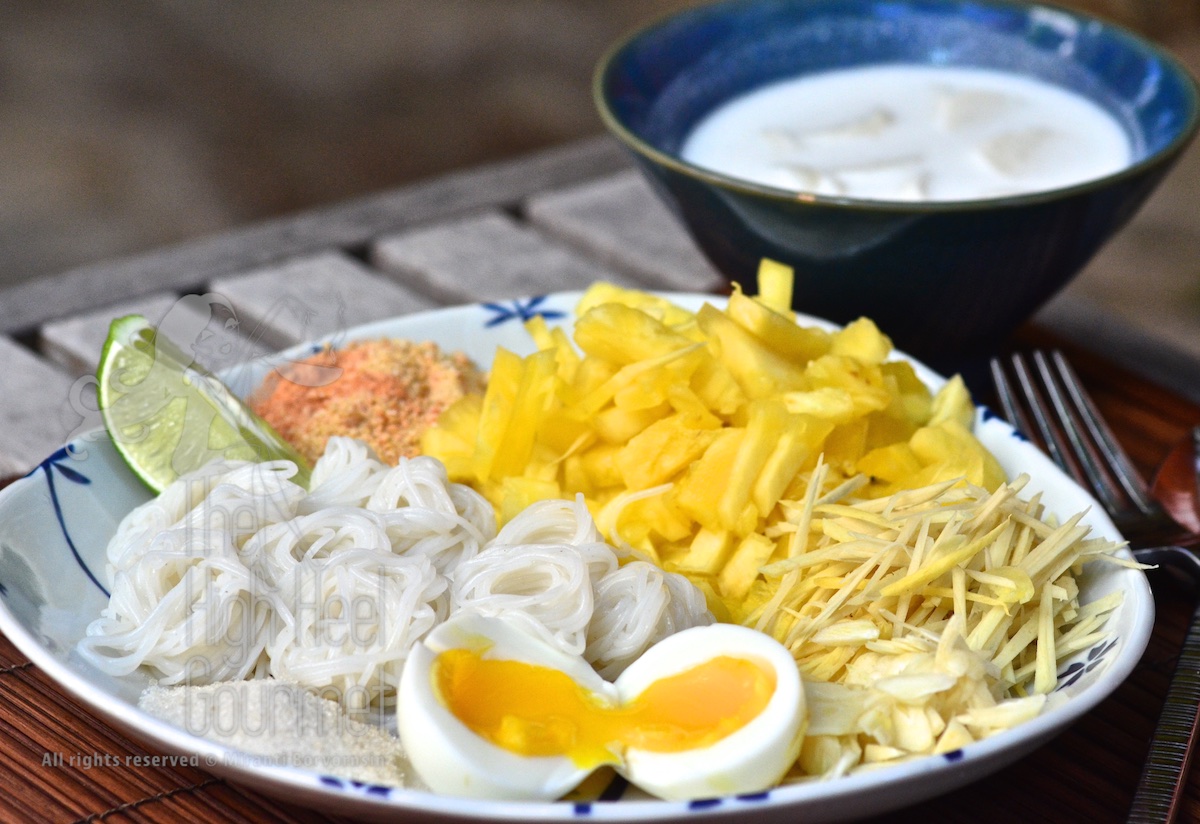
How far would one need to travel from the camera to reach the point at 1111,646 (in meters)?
1.24

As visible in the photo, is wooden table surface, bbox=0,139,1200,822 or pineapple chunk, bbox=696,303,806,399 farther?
pineapple chunk, bbox=696,303,806,399

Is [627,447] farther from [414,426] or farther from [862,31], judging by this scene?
[862,31]

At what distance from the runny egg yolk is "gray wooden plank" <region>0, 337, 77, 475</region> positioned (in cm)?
81

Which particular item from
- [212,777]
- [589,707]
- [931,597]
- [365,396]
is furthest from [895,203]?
[212,777]

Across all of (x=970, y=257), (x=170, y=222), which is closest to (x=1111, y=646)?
(x=970, y=257)

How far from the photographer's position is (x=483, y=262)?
Answer: 2.44m

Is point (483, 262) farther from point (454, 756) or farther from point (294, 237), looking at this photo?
point (454, 756)

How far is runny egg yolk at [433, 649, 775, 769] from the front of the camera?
111cm

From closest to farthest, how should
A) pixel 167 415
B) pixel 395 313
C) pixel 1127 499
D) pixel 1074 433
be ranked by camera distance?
1. pixel 167 415
2. pixel 1127 499
3. pixel 1074 433
4. pixel 395 313

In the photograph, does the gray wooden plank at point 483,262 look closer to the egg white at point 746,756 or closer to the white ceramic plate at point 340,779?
the white ceramic plate at point 340,779

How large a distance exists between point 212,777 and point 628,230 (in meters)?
1.61

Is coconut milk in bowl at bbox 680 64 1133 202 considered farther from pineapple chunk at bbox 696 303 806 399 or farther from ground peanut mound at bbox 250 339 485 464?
ground peanut mound at bbox 250 339 485 464

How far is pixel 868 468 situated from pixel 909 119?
94 cm

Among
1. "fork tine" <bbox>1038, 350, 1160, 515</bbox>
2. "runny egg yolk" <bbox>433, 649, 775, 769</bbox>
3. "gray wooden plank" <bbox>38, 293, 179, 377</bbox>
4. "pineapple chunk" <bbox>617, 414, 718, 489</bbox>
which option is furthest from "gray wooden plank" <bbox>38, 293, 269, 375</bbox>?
"fork tine" <bbox>1038, 350, 1160, 515</bbox>
